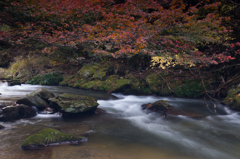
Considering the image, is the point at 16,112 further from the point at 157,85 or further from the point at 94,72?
the point at 157,85

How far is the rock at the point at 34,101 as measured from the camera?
261 inches

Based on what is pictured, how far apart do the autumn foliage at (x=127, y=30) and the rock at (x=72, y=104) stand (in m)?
3.22

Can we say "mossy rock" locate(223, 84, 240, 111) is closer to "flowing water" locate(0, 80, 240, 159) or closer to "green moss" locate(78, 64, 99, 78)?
"flowing water" locate(0, 80, 240, 159)

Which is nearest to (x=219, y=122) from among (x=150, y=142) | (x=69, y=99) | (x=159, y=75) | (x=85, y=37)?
(x=150, y=142)

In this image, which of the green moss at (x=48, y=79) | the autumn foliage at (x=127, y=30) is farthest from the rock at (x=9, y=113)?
the green moss at (x=48, y=79)

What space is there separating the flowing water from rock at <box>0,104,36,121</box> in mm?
327

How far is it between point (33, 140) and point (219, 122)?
22.4 ft

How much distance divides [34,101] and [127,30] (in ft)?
20.0

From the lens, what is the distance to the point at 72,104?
6398 millimetres

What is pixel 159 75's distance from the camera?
11.3 metres

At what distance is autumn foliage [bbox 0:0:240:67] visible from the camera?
846 cm

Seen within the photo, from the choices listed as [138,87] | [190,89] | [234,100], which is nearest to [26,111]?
[138,87]

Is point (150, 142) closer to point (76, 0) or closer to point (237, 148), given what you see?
point (237, 148)

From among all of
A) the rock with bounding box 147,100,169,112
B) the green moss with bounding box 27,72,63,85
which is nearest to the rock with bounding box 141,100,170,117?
the rock with bounding box 147,100,169,112
